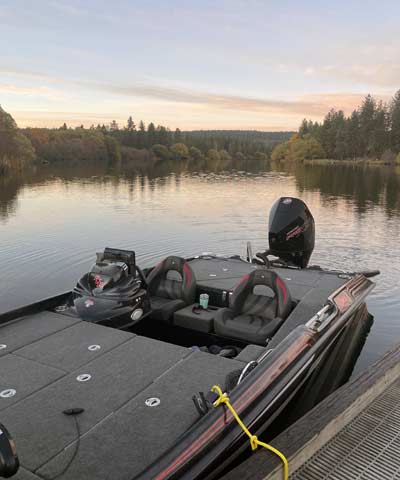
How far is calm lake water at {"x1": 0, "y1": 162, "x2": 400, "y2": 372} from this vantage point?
9297mm

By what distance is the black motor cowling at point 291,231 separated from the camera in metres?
8.04

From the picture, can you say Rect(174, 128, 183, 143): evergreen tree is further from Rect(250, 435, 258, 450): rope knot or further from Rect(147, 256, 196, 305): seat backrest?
Rect(250, 435, 258, 450): rope knot

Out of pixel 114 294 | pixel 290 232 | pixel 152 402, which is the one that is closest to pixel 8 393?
pixel 152 402

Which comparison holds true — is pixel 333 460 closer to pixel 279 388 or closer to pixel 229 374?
pixel 279 388

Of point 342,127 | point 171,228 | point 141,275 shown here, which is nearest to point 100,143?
point 342,127

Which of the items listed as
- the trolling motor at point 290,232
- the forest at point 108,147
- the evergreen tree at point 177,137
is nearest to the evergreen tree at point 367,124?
the forest at point 108,147

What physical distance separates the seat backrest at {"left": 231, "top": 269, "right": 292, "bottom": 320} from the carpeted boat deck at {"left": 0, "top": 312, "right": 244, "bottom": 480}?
132 cm

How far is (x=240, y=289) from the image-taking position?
5438 mm

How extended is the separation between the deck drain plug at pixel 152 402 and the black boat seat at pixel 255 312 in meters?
1.77

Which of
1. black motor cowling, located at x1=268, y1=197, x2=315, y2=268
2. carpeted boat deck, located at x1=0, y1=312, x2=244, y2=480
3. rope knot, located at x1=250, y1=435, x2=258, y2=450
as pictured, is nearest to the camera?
carpeted boat deck, located at x1=0, y1=312, x2=244, y2=480

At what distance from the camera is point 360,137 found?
73.1m

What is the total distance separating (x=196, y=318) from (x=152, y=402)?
2.11 metres

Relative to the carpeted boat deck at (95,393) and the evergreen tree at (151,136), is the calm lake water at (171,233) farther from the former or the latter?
the evergreen tree at (151,136)

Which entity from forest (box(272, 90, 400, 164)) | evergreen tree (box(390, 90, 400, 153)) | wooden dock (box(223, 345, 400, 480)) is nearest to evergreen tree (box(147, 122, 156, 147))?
forest (box(272, 90, 400, 164))
